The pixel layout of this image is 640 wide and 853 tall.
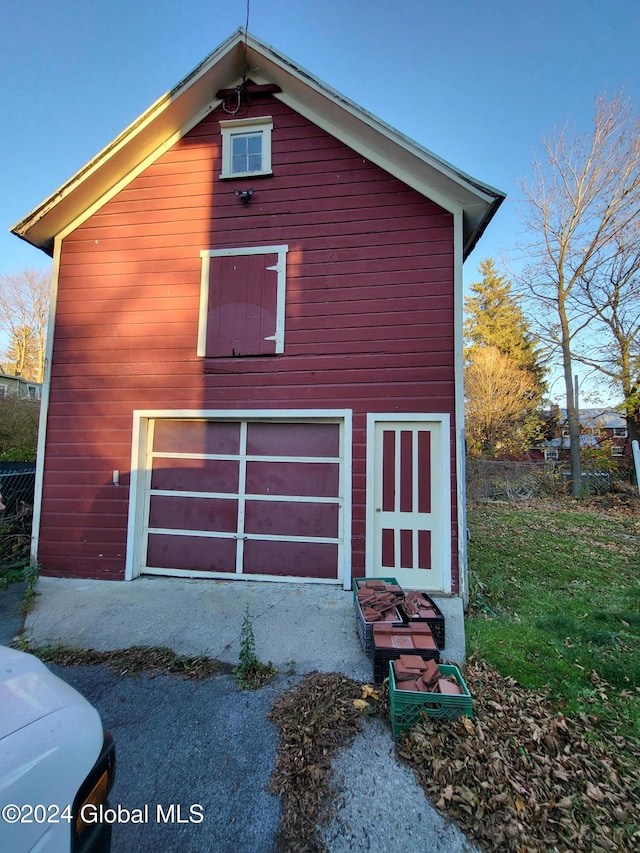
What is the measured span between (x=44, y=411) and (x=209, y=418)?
92.3 inches

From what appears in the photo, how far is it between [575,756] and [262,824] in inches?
74.1

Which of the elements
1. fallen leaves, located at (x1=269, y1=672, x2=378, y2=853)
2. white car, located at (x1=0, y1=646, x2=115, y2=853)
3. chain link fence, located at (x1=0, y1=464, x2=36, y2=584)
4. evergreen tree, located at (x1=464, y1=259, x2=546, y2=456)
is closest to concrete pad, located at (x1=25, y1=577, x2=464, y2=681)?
fallen leaves, located at (x1=269, y1=672, x2=378, y2=853)

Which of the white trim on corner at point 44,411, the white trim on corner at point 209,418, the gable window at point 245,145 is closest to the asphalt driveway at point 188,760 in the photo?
the white trim on corner at point 209,418

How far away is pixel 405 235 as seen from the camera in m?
4.91

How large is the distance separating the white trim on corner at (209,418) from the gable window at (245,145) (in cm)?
332

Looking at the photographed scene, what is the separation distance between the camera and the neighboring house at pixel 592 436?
15.6 metres

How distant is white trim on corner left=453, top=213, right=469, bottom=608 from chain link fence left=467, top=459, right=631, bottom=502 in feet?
33.0

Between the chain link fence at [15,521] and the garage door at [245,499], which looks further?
the chain link fence at [15,521]

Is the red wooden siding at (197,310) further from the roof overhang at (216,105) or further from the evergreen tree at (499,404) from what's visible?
the evergreen tree at (499,404)

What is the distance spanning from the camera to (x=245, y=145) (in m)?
5.43

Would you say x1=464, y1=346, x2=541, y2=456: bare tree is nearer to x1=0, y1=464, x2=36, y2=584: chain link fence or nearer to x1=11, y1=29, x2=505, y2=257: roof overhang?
x1=11, y1=29, x2=505, y2=257: roof overhang

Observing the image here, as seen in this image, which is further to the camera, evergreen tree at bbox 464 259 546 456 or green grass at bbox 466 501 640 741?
evergreen tree at bbox 464 259 546 456

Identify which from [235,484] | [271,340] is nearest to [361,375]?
[271,340]

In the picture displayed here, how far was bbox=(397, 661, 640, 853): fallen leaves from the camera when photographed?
185cm
